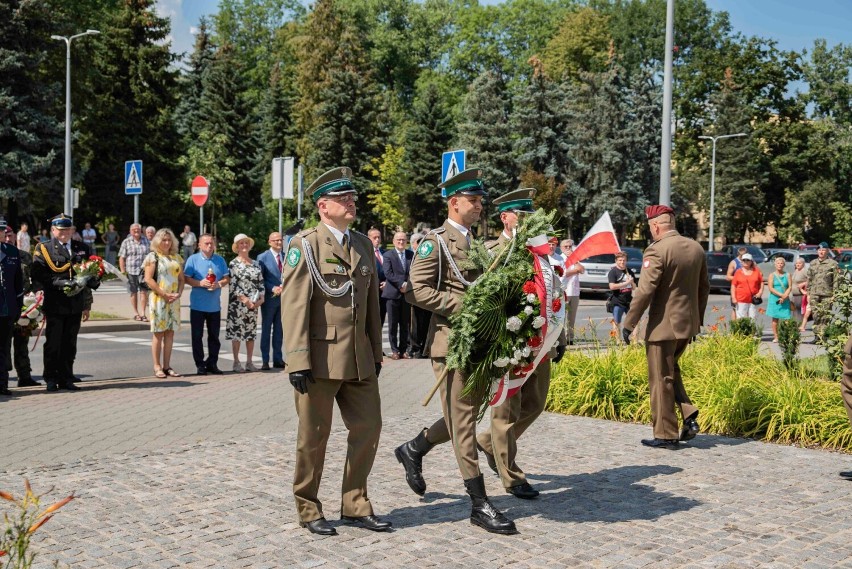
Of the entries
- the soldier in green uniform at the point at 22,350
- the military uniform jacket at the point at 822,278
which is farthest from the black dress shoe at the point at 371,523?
the military uniform jacket at the point at 822,278

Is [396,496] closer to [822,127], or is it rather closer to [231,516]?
[231,516]

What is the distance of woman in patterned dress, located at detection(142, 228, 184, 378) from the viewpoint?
12.4m

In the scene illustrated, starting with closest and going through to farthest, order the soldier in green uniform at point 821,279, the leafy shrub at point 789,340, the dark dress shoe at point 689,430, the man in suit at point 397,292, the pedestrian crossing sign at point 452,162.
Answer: the dark dress shoe at point 689,430, the leafy shrub at point 789,340, the pedestrian crossing sign at point 452,162, the man in suit at point 397,292, the soldier in green uniform at point 821,279

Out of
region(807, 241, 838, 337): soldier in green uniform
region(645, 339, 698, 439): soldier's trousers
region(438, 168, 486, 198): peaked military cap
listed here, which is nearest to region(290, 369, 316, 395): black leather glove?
region(438, 168, 486, 198): peaked military cap

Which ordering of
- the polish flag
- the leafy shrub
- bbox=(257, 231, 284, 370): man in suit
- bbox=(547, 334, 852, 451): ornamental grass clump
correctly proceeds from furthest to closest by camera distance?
1. bbox=(257, 231, 284, 370): man in suit
2. the leafy shrub
3. bbox=(547, 334, 852, 451): ornamental grass clump
4. the polish flag

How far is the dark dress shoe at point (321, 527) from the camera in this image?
18.6 feet

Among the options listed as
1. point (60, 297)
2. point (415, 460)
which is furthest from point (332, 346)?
point (60, 297)

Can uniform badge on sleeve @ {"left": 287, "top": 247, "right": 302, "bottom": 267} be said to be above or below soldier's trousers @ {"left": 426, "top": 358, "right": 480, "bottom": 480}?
above

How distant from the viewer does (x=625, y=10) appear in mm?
79000

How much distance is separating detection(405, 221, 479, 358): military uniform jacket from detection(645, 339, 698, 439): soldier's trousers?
2.62m

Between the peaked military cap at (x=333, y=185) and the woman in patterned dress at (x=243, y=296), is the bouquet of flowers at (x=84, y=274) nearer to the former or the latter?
the woman in patterned dress at (x=243, y=296)

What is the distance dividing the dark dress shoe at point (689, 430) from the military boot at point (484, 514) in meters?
3.10

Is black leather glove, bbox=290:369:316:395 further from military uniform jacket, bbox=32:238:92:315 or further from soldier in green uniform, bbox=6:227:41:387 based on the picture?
soldier in green uniform, bbox=6:227:41:387

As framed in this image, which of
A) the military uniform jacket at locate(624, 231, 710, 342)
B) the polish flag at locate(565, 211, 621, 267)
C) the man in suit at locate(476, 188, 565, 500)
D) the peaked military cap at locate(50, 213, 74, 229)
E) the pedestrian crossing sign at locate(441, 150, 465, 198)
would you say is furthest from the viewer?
the pedestrian crossing sign at locate(441, 150, 465, 198)
